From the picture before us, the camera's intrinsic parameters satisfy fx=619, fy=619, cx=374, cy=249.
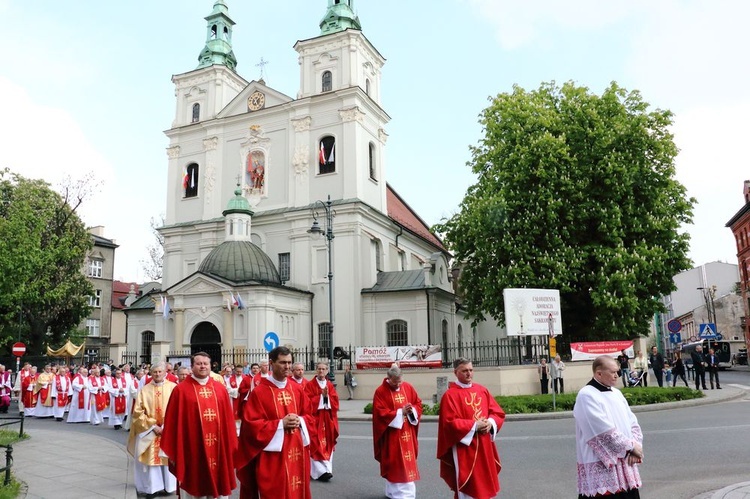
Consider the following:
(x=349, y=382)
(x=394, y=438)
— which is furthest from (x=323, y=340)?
(x=394, y=438)

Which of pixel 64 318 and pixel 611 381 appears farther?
pixel 64 318

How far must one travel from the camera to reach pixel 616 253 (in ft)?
83.9

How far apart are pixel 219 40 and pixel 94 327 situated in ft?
104

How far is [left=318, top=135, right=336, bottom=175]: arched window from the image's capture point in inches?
1467

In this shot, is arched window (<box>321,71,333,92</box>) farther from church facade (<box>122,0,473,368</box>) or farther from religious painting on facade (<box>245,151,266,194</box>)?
religious painting on facade (<box>245,151,266,194</box>)

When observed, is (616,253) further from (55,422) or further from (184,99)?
(184,99)

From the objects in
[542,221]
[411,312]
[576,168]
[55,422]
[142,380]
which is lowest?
[55,422]

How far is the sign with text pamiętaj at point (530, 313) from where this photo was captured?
72.8ft

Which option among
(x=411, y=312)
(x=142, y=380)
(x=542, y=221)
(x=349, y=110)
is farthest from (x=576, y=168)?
(x=142, y=380)

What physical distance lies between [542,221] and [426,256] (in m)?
22.6

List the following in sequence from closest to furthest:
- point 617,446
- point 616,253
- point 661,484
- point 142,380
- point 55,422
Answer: point 617,446
point 661,484
point 142,380
point 55,422
point 616,253

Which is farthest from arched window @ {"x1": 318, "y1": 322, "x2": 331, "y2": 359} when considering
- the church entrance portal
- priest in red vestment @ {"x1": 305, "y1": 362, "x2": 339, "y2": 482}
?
priest in red vestment @ {"x1": 305, "y1": 362, "x2": 339, "y2": 482}

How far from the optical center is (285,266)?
37.5 m

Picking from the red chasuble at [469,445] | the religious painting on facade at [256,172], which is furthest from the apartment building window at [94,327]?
the red chasuble at [469,445]
